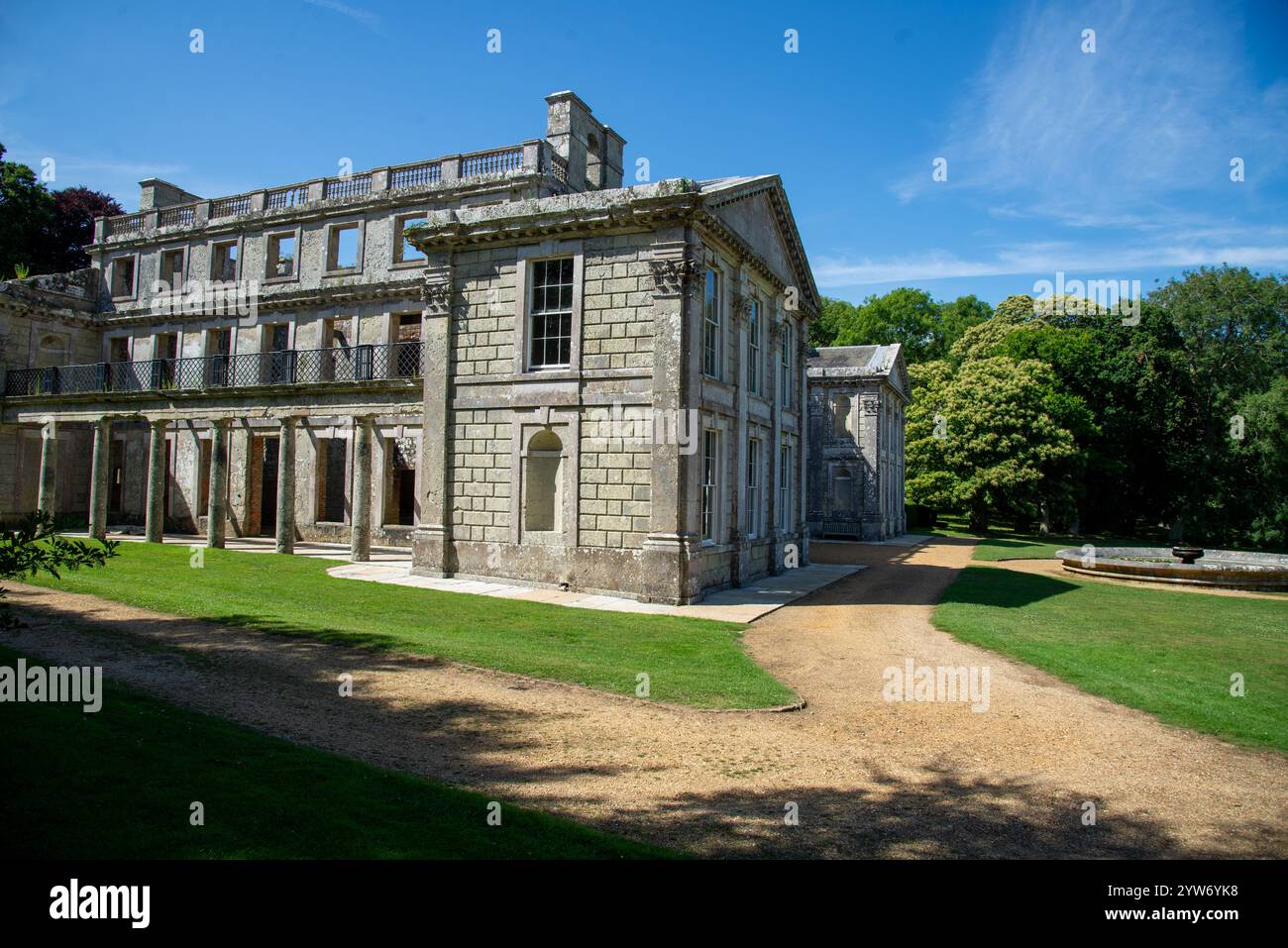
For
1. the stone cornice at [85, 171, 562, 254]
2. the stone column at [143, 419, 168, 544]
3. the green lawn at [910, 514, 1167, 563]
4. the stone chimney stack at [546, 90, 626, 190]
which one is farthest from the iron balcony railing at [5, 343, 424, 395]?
the green lawn at [910, 514, 1167, 563]

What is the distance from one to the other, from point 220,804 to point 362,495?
58.9 ft

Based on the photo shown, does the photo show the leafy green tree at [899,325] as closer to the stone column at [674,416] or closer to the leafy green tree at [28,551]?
the stone column at [674,416]

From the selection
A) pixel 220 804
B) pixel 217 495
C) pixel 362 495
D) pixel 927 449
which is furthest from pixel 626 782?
pixel 927 449

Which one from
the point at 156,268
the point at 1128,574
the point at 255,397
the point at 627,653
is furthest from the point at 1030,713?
the point at 156,268

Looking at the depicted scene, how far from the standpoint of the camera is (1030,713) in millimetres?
9070

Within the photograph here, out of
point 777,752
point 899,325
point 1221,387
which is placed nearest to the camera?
point 777,752

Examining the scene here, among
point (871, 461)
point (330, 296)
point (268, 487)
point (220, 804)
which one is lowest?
point (220, 804)

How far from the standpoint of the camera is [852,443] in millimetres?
38812

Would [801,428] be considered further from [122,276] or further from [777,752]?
[122,276]

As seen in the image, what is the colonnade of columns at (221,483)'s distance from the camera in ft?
72.1

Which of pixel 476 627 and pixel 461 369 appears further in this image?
pixel 461 369

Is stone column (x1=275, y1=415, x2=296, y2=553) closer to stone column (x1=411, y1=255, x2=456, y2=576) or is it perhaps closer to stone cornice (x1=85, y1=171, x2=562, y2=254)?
stone column (x1=411, y1=255, x2=456, y2=576)

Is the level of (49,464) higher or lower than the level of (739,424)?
lower

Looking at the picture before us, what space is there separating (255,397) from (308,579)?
10.3 m
